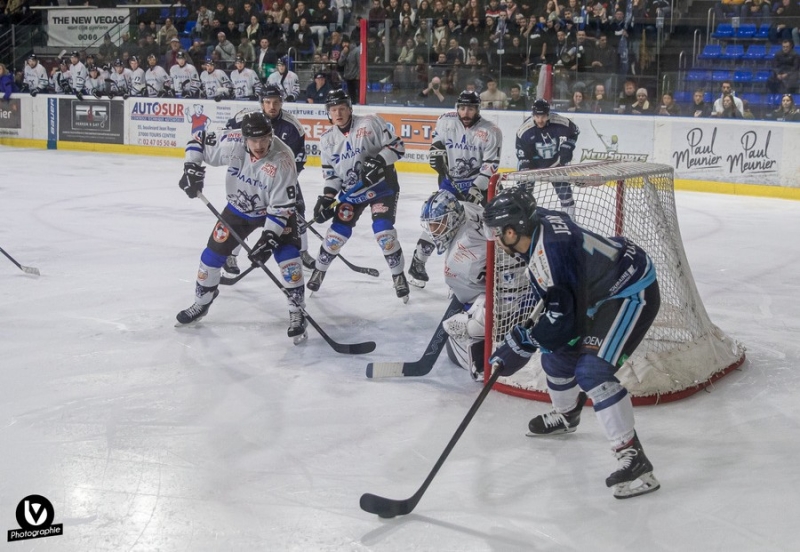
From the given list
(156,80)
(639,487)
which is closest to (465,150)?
(639,487)

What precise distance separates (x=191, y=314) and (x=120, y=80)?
10803 mm

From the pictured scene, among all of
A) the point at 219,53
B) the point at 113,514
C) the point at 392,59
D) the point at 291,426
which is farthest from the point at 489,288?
the point at 219,53

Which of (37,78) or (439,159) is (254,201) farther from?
(37,78)

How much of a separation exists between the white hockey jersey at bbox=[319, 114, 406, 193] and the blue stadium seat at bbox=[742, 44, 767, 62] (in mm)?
6484

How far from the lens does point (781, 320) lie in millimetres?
5102

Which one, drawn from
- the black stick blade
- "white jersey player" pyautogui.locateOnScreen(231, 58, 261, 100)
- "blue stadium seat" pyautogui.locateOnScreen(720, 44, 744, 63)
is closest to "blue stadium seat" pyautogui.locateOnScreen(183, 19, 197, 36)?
"white jersey player" pyautogui.locateOnScreen(231, 58, 261, 100)

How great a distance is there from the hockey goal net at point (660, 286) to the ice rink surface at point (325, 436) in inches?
3.9

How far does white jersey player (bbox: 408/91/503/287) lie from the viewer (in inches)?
242

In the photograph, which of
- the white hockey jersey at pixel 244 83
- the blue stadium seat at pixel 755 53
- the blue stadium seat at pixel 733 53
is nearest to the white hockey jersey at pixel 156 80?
the white hockey jersey at pixel 244 83

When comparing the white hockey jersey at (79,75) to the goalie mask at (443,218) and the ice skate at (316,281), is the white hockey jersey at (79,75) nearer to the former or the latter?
the ice skate at (316,281)

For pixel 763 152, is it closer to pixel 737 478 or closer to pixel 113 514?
pixel 737 478

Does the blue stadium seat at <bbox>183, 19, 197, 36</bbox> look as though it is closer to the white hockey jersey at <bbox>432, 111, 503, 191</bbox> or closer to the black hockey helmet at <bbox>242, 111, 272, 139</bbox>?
the white hockey jersey at <bbox>432, 111, 503, 191</bbox>

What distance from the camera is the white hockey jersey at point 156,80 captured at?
→ 14555 millimetres

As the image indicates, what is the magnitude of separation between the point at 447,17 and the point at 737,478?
11.0 metres
